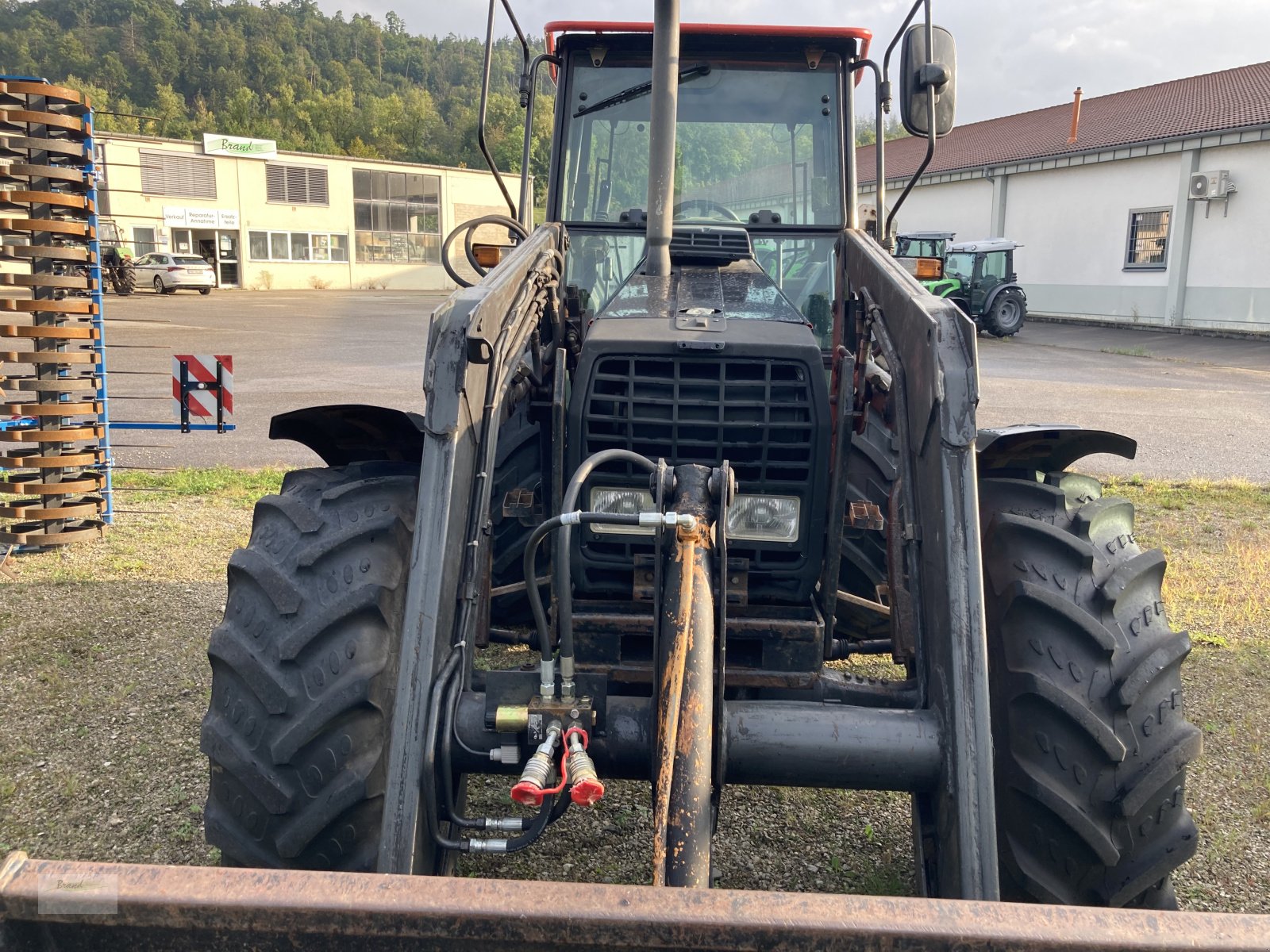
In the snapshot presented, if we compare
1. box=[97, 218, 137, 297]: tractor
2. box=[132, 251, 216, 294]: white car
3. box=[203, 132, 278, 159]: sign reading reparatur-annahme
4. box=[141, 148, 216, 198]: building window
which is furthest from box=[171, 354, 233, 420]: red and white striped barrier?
box=[203, 132, 278, 159]: sign reading reparatur-annahme

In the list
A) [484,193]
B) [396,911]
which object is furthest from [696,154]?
[484,193]

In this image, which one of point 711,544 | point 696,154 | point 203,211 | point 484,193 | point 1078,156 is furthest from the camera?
point 484,193

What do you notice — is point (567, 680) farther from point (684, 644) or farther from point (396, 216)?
point (396, 216)

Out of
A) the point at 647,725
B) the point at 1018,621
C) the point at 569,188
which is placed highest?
the point at 569,188

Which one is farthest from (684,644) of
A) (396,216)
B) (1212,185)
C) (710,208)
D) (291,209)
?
(396,216)

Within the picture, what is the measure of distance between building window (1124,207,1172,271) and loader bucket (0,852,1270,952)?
103 feet

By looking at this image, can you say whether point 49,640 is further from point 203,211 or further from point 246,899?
point 203,211

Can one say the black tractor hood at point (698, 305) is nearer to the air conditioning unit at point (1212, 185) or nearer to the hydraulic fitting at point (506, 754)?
the hydraulic fitting at point (506, 754)

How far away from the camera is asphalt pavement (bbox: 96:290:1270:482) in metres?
11.0

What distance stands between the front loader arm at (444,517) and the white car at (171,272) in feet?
129

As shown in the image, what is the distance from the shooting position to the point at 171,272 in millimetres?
37875

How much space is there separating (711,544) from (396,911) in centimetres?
115

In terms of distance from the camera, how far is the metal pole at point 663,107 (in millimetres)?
3127

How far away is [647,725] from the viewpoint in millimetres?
2559
